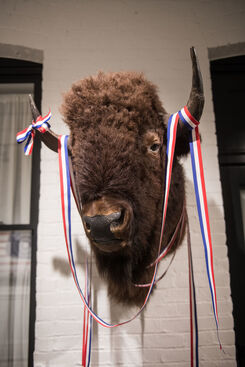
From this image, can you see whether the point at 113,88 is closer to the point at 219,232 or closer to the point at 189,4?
the point at 219,232

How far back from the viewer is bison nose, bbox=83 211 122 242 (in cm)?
93

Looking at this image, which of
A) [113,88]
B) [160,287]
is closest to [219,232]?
[160,287]

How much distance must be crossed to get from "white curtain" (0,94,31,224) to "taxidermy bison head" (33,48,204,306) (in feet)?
3.53

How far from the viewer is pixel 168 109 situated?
6.35 feet

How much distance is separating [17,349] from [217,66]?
9.40 ft

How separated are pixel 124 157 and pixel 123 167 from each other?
0.04m

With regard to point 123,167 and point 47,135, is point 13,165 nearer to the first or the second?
point 47,135

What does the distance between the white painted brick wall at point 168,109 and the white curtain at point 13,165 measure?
36cm

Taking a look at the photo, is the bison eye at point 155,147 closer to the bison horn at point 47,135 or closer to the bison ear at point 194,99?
the bison ear at point 194,99

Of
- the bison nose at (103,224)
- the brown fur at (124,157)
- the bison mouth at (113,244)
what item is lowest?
the bison mouth at (113,244)

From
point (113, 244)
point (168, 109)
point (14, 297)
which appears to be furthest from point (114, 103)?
point (14, 297)

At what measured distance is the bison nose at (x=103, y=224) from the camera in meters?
0.93

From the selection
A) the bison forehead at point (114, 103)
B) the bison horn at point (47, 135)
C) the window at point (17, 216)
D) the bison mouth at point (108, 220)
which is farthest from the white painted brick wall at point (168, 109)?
the bison mouth at point (108, 220)

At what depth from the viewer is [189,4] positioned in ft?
6.91
